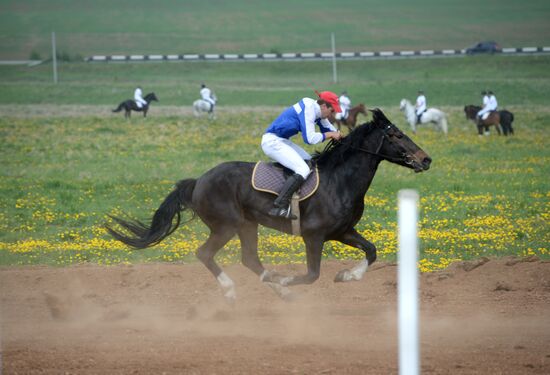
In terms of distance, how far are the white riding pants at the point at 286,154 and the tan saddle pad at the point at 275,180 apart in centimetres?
12

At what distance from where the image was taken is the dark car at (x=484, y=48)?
77562 mm

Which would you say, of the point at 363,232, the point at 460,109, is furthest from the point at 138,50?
the point at 363,232

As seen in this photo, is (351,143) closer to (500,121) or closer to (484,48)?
(500,121)

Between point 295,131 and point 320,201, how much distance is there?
1017 millimetres

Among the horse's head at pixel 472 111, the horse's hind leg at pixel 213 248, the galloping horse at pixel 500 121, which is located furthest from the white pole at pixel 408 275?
the horse's head at pixel 472 111

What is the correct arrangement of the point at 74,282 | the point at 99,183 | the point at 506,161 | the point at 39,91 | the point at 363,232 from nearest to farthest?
the point at 74,282 → the point at 363,232 → the point at 99,183 → the point at 506,161 → the point at 39,91

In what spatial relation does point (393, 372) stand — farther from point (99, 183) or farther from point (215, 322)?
point (99, 183)

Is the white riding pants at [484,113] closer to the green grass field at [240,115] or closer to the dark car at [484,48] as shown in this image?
the green grass field at [240,115]

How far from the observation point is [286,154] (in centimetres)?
1166

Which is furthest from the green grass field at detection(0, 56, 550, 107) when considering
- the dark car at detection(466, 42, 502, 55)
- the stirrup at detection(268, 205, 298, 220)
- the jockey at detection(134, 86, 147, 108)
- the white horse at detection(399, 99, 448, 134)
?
the stirrup at detection(268, 205, 298, 220)

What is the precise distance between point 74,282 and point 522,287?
6042 millimetres

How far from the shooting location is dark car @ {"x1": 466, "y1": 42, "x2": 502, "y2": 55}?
77.6 metres

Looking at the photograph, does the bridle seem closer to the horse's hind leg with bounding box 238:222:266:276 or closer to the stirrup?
the stirrup

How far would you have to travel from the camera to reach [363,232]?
1662 centimetres
